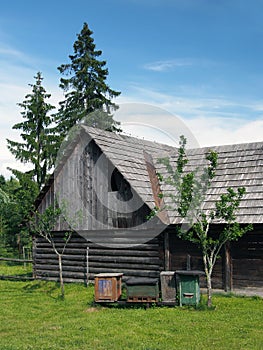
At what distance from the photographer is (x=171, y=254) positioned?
1606 cm

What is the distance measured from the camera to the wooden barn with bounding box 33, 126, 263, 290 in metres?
15.0

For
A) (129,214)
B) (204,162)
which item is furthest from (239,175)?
(129,214)

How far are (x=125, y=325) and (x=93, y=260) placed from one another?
647 centimetres

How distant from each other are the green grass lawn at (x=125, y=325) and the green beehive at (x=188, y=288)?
0.98 feet

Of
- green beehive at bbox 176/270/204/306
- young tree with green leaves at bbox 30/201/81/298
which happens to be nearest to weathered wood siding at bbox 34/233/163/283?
young tree with green leaves at bbox 30/201/81/298

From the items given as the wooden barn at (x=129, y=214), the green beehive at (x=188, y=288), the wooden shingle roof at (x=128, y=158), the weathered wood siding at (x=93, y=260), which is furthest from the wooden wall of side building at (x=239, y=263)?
the wooden shingle roof at (x=128, y=158)

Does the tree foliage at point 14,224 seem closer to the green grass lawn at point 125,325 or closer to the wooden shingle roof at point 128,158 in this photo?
the wooden shingle roof at point 128,158

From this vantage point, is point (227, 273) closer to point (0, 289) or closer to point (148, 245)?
point (148, 245)

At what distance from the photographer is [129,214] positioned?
16.4 m

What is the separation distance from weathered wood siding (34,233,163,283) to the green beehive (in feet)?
9.10

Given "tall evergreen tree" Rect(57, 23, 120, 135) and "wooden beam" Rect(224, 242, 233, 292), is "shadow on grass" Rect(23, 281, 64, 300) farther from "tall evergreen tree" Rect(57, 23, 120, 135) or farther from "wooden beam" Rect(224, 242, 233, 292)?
"tall evergreen tree" Rect(57, 23, 120, 135)

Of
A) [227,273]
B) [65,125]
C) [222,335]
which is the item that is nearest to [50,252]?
[227,273]

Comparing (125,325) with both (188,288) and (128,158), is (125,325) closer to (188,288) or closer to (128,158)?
(188,288)

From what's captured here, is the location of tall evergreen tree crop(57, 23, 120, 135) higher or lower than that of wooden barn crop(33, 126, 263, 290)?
higher
